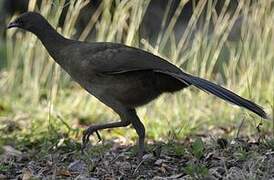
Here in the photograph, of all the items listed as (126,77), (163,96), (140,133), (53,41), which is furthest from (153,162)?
(163,96)

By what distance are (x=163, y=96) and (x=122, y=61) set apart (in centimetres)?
238

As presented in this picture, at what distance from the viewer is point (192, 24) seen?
20.9 feet

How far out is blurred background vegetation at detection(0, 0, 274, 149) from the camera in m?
6.14

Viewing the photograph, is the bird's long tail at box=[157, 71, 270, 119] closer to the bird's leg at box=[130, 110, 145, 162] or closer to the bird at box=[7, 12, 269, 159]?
the bird at box=[7, 12, 269, 159]

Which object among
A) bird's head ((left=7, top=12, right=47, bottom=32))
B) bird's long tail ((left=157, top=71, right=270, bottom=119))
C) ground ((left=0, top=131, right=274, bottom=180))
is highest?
bird's head ((left=7, top=12, right=47, bottom=32))

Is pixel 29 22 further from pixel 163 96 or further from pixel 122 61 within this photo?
pixel 163 96

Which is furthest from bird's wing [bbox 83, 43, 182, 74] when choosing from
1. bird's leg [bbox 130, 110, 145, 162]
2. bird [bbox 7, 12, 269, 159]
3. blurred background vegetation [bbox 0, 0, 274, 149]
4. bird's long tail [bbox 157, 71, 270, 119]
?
blurred background vegetation [bbox 0, 0, 274, 149]

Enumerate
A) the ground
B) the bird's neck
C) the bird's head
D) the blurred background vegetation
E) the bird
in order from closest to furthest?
the ground
the bird
the bird's neck
the bird's head
the blurred background vegetation

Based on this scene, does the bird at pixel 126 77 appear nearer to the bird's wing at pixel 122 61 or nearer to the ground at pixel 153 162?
the bird's wing at pixel 122 61

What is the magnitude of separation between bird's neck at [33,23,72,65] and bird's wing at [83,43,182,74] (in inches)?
10.4

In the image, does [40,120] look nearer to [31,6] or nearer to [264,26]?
[31,6]

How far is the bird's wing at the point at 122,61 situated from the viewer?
4371mm

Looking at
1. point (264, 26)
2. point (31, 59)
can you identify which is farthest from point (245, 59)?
point (31, 59)

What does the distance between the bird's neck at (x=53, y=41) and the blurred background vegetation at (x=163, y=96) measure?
3.12 feet
